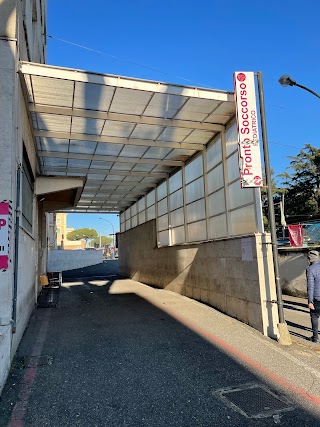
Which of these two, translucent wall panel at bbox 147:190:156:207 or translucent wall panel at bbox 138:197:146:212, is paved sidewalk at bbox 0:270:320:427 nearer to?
translucent wall panel at bbox 147:190:156:207

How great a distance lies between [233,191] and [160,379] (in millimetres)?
5813

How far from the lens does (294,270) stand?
13445 mm

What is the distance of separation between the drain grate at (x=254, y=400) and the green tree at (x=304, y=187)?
3784cm

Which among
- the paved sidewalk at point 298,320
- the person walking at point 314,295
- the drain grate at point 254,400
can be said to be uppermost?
the person walking at point 314,295

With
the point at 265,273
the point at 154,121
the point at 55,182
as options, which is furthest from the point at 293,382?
the point at 55,182

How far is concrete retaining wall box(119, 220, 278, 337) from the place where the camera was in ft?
23.6

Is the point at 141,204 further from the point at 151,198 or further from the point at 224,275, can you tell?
the point at 224,275

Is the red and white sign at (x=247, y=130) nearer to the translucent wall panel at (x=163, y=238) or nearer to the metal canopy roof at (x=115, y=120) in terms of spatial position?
the metal canopy roof at (x=115, y=120)

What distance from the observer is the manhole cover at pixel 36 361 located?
5133 millimetres

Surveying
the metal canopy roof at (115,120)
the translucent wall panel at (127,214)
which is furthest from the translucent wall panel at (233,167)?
the translucent wall panel at (127,214)

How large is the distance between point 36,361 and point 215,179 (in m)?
7.09

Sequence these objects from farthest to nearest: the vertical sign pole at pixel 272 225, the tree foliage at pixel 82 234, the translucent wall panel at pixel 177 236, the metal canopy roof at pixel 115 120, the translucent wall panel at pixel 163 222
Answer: the tree foliage at pixel 82 234 → the translucent wall panel at pixel 163 222 → the translucent wall panel at pixel 177 236 → the metal canopy roof at pixel 115 120 → the vertical sign pole at pixel 272 225

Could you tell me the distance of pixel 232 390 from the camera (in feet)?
14.0

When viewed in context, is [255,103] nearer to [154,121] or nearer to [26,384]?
[154,121]
